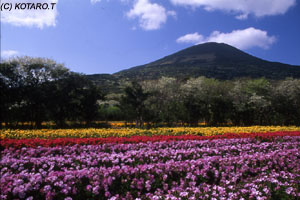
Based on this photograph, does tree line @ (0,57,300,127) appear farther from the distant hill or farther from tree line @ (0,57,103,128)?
the distant hill

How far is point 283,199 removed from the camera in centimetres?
338

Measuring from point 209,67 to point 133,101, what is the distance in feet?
305

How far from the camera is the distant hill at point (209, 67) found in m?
87.2

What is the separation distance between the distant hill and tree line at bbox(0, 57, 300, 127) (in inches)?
1828

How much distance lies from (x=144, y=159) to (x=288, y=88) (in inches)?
1021

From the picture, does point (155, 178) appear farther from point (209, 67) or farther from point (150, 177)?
point (209, 67)

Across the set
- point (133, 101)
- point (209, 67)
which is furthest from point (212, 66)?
point (133, 101)

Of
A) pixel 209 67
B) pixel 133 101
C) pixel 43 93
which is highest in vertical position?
pixel 209 67

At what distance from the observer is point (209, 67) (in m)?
104

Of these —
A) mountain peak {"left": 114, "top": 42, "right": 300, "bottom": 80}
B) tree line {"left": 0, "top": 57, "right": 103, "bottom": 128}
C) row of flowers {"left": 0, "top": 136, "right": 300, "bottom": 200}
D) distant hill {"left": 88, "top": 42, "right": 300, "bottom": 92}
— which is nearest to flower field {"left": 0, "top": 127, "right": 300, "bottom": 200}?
row of flowers {"left": 0, "top": 136, "right": 300, "bottom": 200}

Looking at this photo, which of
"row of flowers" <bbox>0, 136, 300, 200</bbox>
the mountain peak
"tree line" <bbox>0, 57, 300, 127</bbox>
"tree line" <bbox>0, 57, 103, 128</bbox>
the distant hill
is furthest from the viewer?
the mountain peak

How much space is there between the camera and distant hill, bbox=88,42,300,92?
8725 centimetres

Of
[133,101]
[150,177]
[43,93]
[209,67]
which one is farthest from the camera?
[209,67]

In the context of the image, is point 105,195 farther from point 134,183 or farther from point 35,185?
point 35,185
